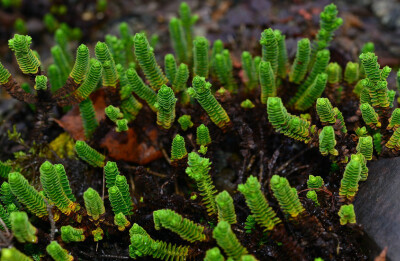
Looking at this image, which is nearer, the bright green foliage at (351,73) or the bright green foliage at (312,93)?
the bright green foliage at (312,93)

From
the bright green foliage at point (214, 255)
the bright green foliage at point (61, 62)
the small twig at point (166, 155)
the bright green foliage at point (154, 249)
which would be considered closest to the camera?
the bright green foliage at point (214, 255)

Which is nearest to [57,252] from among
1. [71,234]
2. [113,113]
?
[71,234]

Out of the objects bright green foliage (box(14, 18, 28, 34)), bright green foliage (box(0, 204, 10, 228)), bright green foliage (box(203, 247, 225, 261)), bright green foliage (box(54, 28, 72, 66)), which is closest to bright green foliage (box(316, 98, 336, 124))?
bright green foliage (box(203, 247, 225, 261))

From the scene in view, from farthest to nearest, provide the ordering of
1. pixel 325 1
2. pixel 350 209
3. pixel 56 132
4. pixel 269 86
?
pixel 325 1, pixel 56 132, pixel 269 86, pixel 350 209

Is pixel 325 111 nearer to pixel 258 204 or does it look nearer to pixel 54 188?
pixel 258 204

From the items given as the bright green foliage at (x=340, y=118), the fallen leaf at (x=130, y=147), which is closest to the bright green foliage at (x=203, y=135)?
the fallen leaf at (x=130, y=147)

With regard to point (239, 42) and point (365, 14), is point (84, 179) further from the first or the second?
point (365, 14)

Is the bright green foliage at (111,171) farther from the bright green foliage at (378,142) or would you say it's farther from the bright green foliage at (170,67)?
the bright green foliage at (378,142)

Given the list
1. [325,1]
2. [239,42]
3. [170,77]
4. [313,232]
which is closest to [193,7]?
[239,42]
